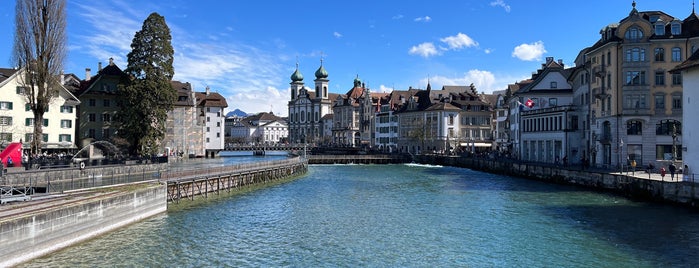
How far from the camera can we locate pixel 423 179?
64875 mm

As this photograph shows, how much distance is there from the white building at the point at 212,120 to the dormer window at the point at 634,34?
8397cm

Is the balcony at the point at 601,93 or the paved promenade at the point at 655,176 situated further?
the balcony at the point at 601,93

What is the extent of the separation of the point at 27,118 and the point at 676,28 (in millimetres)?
74121

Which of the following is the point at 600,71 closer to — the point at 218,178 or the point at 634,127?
the point at 634,127

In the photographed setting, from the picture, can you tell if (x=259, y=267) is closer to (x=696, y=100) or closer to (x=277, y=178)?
(x=696, y=100)

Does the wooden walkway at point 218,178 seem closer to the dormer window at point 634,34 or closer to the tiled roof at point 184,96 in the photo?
the tiled roof at point 184,96

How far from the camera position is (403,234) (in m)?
29.0

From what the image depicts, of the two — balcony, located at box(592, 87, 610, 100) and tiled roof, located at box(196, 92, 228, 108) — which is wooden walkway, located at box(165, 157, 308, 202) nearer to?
balcony, located at box(592, 87, 610, 100)

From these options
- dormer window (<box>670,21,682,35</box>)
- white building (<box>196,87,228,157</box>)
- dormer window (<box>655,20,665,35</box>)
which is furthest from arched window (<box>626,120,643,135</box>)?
white building (<box>196,87,228,157</box>)

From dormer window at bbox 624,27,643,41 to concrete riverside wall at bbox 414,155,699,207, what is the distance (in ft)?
46.9

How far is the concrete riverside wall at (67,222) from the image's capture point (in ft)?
66.1


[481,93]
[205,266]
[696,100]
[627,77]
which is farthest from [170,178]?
[481,93]

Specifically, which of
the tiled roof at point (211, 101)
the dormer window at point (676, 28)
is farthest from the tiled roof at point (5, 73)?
the dormer window at point (676, 28)

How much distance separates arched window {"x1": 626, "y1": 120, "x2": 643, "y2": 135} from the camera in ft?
177
